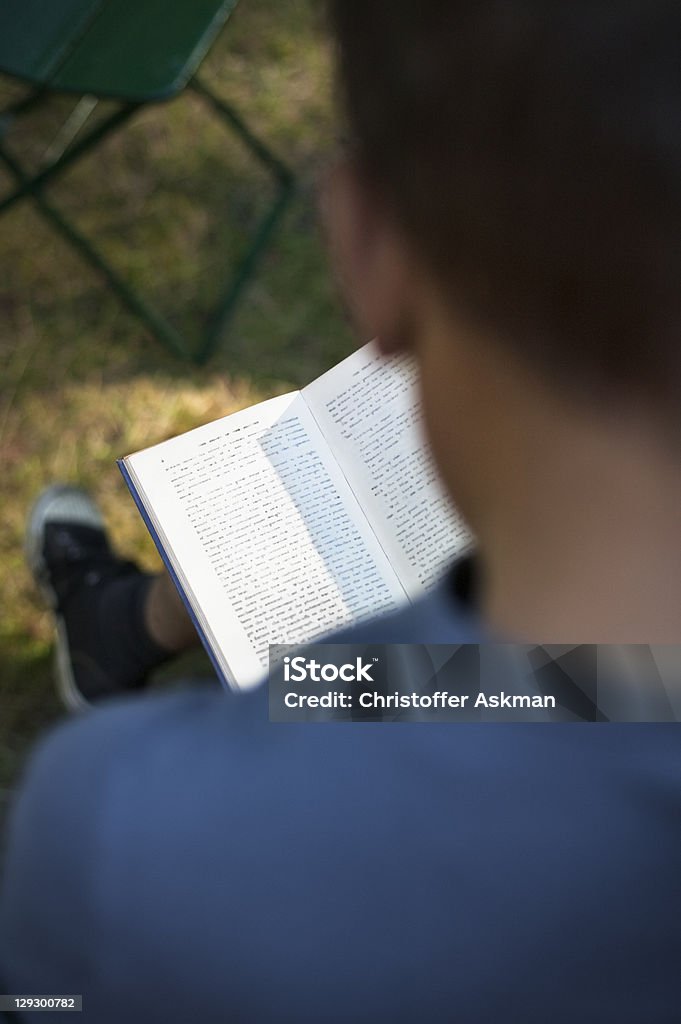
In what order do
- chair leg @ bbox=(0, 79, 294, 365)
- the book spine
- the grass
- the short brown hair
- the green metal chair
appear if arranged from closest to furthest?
the short brown hair
the book spine
the green metal chair
chair leg @ bbox=(0, 79, 294, 365)
the grass

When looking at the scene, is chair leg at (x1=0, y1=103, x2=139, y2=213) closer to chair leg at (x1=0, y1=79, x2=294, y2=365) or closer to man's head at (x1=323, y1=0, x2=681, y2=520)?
chair leg at (x1=0, y1=79, x2=294, y2=365)

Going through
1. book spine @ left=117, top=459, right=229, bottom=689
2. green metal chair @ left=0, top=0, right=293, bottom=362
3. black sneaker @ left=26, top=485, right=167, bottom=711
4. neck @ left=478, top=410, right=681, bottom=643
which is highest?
green metal chair @ left=0, top=0, right=293, bottom=362

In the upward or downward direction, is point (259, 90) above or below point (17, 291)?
above

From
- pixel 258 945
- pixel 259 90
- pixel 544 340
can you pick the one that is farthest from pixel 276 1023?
pixel 259 90

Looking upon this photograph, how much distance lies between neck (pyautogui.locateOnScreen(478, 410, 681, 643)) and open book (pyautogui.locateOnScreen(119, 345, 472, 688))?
407 mm

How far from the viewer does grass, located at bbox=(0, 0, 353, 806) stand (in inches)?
72.8

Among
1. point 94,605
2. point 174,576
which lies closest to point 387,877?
point 174,576

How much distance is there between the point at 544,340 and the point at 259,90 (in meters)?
2.05

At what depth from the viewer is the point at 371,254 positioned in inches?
20.3

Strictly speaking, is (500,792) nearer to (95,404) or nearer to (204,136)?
(95,404)

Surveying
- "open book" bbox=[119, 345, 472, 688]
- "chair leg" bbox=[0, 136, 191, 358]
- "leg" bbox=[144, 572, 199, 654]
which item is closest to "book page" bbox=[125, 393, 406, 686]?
"open book" bbox=[119, 345, 472, 688]

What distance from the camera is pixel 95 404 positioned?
1.92m

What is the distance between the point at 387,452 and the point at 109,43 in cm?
93

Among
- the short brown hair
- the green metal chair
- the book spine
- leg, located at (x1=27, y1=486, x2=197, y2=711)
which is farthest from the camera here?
leg, located at (x1=27, y1=486, x2=197, y2=711)
